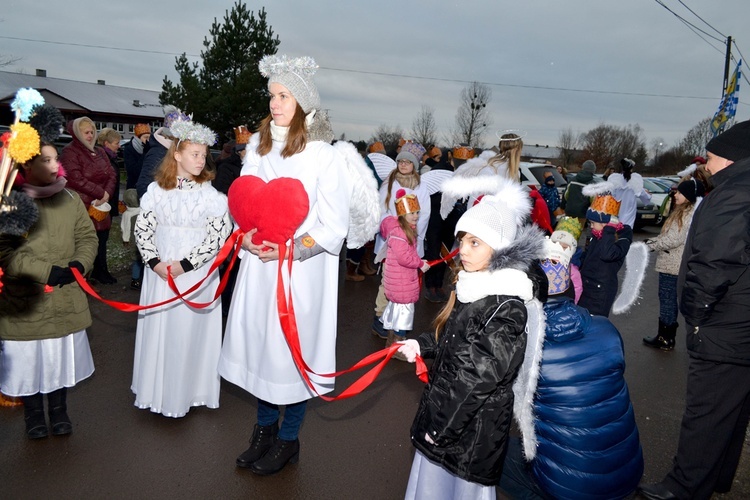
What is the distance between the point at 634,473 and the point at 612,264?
2.83 metres

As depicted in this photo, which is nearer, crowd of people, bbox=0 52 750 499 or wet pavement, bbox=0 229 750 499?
crowd of people, bbox=0 52 750 499

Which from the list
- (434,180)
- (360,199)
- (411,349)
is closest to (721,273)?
(411,349)

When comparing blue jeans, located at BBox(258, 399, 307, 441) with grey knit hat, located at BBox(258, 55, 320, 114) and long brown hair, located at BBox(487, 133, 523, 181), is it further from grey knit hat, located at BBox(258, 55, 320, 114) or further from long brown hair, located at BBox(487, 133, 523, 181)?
long brown hair, located at BBox(487, 133, 523, 181)

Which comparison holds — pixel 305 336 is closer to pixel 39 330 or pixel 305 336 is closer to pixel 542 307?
pixel 542 307

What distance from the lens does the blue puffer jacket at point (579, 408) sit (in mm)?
2543

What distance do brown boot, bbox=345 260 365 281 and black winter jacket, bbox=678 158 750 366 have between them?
5904mm

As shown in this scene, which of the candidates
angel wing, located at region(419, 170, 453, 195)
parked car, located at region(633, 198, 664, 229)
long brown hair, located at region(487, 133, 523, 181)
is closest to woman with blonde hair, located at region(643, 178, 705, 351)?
long brown hair, located at region(487, 133, 523, 181)

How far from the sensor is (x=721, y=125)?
16.1 m

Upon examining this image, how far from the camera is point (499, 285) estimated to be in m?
2.35

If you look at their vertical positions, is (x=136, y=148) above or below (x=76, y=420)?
above

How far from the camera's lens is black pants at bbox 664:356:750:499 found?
300 centimetres

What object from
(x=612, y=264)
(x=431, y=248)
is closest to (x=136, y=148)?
(x=431, y=248)

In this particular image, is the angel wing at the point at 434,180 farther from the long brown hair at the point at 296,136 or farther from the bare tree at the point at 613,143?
the bare tree at the point at 613,143

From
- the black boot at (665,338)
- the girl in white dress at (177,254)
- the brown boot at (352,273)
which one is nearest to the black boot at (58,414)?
the girl in white dress at (177,254)
